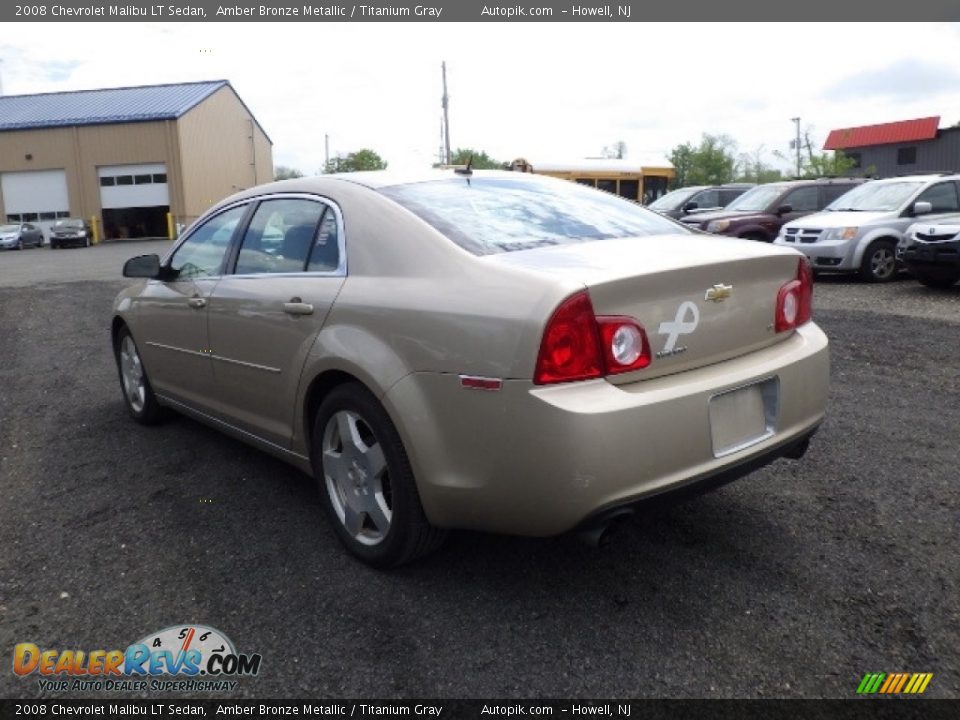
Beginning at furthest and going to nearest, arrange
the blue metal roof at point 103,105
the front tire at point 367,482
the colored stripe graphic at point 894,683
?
the blue metal roof at point 103,105 < the front tire at point 367,482 < the colored stripe graphic at point 894,683

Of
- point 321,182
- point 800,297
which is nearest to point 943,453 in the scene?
point 800,297

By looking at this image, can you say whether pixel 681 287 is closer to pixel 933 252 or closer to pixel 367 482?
pixel 367 482

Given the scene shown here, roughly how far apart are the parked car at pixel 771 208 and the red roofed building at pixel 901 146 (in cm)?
3213

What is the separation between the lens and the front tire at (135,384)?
200 inches

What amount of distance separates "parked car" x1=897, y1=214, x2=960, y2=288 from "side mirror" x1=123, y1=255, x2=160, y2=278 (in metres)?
9.06

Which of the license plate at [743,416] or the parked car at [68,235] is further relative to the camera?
the parked car at [68,235]

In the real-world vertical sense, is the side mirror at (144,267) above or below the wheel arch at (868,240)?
above

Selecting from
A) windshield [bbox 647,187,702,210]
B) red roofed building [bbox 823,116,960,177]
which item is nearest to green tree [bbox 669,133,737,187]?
red roofed building [bbox 823,116,960,177]

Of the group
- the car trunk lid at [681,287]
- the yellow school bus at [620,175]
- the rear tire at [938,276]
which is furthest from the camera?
the yellow school bus at [620,175]

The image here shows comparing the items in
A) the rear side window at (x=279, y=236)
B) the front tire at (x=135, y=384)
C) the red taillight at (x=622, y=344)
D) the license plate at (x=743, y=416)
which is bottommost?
the front tire at (x=135, y=384)

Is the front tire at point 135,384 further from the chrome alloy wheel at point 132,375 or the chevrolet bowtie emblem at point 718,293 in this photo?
the chevrolet bowtie emblem at point 718,293

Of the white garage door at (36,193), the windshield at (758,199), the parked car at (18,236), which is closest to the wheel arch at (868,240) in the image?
the windshield at (758,199)
